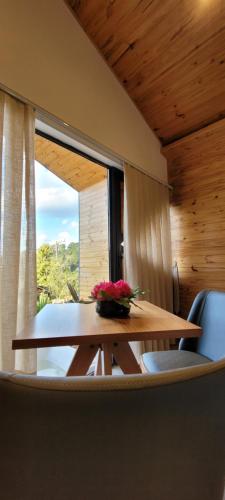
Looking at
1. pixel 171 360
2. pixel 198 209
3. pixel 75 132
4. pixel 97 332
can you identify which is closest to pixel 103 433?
pixel 97 332

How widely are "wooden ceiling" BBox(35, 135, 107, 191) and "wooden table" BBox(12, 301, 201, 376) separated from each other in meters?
1.24

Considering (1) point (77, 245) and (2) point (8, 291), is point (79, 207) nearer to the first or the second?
(1) point (77, 245)

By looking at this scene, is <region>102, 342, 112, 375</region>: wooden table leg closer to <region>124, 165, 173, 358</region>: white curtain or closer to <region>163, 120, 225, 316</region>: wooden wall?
<region>124, 165, 173, 358</region>: white curtain

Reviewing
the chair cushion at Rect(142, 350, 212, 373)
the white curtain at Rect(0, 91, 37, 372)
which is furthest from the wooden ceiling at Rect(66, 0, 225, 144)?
the chair cushion at Rect(142, 350, 212, 373)

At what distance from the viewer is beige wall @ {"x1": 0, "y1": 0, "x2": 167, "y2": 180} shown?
151cm

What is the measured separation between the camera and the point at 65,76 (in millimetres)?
1873

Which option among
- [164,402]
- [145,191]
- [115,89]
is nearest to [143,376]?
[164,402]

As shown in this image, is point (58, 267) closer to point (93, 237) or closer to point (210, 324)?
point (93, 237)

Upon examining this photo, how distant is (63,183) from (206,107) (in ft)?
5.19

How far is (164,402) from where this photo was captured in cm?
39

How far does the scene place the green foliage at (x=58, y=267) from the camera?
1.88m

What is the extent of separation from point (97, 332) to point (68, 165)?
1.70m

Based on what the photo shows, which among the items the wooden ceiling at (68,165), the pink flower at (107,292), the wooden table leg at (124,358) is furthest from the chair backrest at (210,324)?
the wooden ceiling at (68,165)

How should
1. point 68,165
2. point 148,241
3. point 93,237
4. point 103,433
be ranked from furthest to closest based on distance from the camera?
point 148,241
point 93,237
point 68,165
point 103,433
